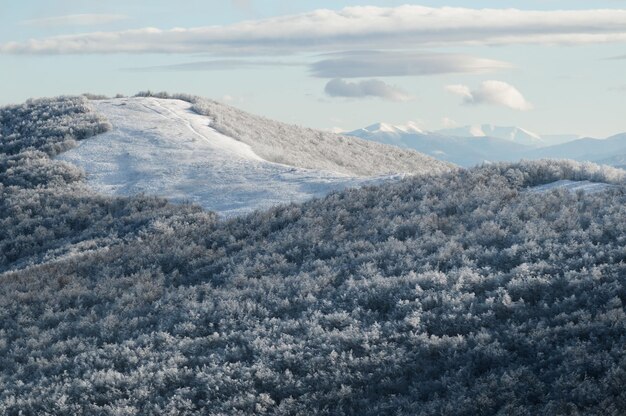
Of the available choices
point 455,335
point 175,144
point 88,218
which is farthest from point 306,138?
point 455,335

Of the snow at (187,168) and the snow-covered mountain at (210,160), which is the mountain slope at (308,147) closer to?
the snow-covered mountain at (210,160)

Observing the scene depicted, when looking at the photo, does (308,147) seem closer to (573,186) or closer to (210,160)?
(210,160)

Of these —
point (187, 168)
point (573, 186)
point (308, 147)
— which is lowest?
point (308, 147)

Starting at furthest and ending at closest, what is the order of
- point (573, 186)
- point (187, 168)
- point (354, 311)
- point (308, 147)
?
point (308, 147), point (187, 168), point (573, 186), point (354, 311)

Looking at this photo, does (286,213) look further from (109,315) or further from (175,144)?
(175,144)

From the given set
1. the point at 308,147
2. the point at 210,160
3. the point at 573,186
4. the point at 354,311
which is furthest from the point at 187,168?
the point at 354,311

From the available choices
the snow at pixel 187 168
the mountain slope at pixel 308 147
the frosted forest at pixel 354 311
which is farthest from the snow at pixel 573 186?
the mountain slope at pixel 308 147

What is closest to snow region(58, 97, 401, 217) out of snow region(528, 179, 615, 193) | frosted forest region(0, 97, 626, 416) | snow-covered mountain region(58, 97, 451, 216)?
snow-covered mountain region(58, 97, 451, 216)
